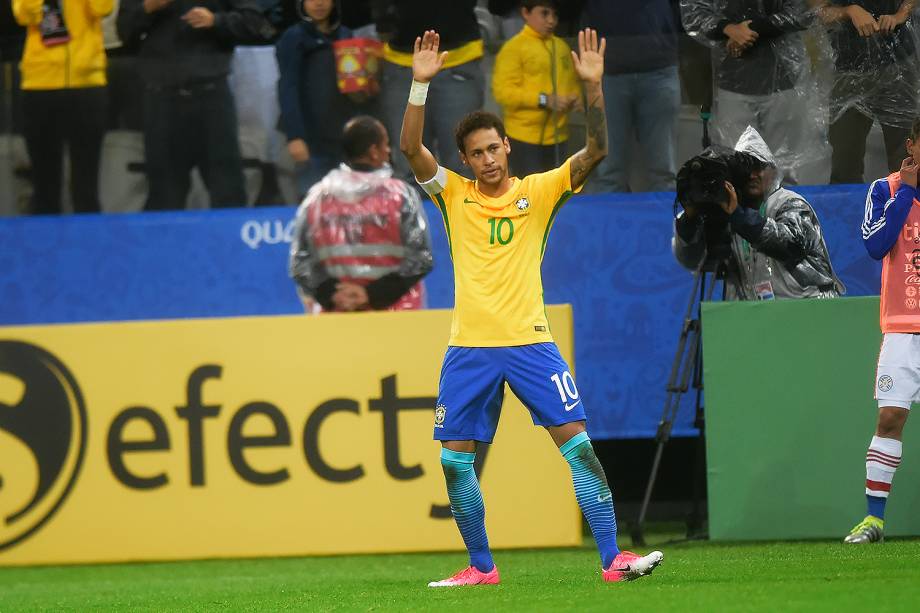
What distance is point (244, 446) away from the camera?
7660 millimetres

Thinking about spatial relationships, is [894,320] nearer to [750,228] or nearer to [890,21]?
[750,228]

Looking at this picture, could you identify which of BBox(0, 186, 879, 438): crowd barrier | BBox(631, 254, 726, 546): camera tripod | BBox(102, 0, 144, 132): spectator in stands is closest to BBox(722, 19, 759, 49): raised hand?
BBox(0, 186, 879, 438): crowd barrier

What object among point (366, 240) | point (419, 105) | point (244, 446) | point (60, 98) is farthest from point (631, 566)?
point (60, 98)

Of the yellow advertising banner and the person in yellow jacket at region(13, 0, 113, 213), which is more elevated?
the person in yellow jacket at region(13, 0, 113, 213)

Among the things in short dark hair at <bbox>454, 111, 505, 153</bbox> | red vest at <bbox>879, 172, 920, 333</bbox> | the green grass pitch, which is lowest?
the green grass pitch

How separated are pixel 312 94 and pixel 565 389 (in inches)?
187

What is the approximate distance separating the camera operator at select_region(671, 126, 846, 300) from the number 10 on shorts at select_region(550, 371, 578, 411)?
6.55 feet

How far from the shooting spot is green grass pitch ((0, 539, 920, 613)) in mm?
4652

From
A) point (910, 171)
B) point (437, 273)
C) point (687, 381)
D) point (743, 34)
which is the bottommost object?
point (687, 381)

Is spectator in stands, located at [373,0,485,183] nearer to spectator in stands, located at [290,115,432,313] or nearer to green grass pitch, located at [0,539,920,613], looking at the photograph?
spectator in stands, located at [290,115,432,313]

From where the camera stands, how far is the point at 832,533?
7.12m

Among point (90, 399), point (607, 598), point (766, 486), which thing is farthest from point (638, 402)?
point (607, 598)

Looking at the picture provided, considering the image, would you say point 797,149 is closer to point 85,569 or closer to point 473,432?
point 473,432

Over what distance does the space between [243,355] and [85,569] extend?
1526 mm
